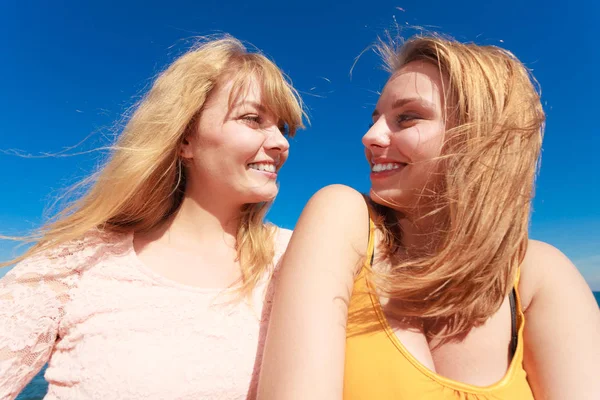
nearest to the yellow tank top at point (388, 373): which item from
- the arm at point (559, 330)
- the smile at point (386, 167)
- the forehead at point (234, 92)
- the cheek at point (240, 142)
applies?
the arm at point (559, 330)

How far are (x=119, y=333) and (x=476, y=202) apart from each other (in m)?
2.02

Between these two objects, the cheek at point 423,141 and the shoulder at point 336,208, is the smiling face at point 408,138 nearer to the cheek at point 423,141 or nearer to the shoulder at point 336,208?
the cheek at point 423,141

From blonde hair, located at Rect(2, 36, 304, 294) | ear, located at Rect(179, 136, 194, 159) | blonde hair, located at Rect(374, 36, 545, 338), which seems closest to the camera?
blonde hair, located at Rect(374, 36, 545, 338)

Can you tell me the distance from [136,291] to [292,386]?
4.21ft

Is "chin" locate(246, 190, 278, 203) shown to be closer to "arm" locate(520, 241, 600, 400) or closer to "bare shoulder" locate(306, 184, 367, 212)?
"bare shoulder" locate(306, 184, 367, 212)

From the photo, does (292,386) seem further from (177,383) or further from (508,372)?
(508,372)

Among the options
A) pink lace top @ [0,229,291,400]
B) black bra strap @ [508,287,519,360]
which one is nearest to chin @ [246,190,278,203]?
pink lace top @ [0,229,291,400]

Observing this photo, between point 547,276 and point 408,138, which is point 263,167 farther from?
point 547,276

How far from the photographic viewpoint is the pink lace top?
209cm

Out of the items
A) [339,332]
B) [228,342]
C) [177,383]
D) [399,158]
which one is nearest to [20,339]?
[177,383]

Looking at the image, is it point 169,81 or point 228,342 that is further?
point 169,81

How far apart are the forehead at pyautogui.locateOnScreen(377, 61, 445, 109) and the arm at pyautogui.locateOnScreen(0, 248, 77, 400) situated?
2.21 metres

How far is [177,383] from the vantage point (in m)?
2.10

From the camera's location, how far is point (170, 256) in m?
2.73
